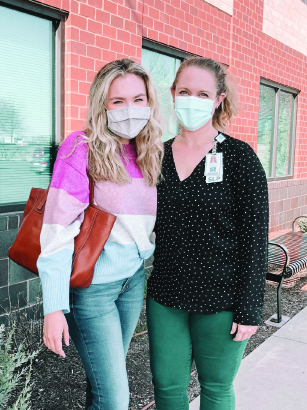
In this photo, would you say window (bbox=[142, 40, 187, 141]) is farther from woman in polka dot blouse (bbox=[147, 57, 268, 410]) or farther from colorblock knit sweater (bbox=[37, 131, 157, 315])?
colorblock knit sweater (bbox=[37, 131, 157, 315])

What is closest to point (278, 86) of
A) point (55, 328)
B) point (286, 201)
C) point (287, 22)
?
point (287, 22)

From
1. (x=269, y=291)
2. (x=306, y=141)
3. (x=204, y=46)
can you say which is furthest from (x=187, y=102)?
(x=306, y=141)

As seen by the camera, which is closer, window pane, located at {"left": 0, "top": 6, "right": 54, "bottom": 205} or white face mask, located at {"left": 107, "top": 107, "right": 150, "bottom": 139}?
white face mask, located at {"left": 107, "top": 107, "right": 150, "bottom": 139}

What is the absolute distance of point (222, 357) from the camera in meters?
1.94

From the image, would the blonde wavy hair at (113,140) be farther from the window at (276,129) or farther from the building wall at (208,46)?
the window at (276,129)

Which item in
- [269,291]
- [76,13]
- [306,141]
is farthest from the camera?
[306,141]

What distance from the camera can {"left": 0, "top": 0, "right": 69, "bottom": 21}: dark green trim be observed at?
374 centimetres

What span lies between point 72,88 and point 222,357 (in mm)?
3026

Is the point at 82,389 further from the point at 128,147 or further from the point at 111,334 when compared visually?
the point at 128,147

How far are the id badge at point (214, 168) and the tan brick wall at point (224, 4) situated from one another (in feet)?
16.4

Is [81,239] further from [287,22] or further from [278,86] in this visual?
[287,22]

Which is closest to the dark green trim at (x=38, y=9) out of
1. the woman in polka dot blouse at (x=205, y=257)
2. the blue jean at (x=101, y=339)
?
the woman in polka dot blouse at (x=205, y=257)

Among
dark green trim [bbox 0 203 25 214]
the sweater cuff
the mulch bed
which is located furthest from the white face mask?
dark green trim [bbox 0 203 25 214]

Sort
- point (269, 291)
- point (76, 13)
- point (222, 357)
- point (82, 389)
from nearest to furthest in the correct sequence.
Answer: point (222, 357)
point (82, 389)
point (76, 13)
point (269, 291)
